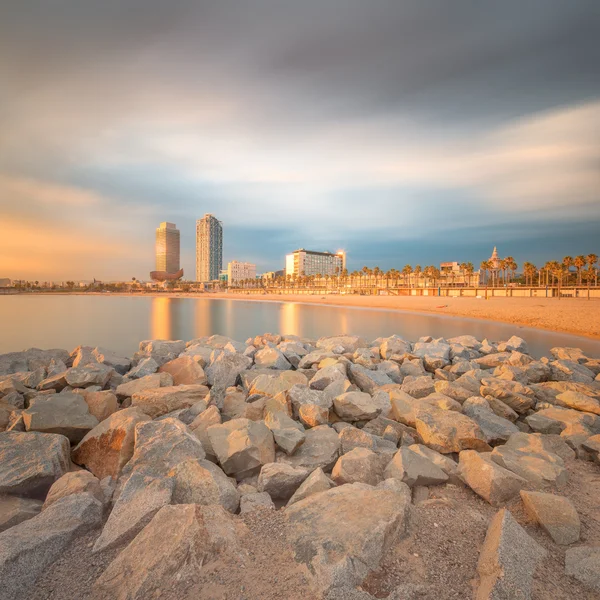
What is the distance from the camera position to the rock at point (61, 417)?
454 cm

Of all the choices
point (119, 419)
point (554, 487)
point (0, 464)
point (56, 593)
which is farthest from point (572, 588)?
point (0, 464)

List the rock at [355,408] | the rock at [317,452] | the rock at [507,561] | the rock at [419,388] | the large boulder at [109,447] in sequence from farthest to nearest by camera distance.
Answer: the rock at [419,388], the rock at [355,408], the rock at [317,452], the large boulder at [109,447], the rock at [507,561]

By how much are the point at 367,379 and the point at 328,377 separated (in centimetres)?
95

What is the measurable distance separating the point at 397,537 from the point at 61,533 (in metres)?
2.61

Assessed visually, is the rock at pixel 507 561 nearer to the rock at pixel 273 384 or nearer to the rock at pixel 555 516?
the rock at pixel 555 516

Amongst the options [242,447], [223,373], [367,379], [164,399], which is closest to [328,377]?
[367,379]

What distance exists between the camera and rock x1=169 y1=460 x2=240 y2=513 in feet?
10.4

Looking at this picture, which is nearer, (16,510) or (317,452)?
(16,510)

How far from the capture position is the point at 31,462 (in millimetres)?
3693

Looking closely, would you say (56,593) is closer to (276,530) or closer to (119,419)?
(276,530)

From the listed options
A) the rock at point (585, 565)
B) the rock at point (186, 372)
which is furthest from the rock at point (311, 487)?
the rock at point (186, 372)

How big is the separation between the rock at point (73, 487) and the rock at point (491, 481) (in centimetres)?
363

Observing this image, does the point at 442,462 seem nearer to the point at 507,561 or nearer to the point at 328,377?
the point at 507,561

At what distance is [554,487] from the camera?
3748 millimetres
